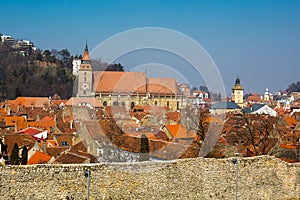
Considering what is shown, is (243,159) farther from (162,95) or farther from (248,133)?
(162,95)

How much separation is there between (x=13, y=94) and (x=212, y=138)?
2717 inches

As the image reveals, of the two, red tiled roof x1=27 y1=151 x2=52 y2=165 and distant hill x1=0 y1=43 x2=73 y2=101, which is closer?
red tiled roof x1=27 y1=151 x2=52 y2=165

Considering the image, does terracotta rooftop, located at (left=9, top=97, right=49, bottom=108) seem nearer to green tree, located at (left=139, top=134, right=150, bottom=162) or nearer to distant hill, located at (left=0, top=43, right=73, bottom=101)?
distant hill, located at (left=0, top=43, right=73, bottom=101)

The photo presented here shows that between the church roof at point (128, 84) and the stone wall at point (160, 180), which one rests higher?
the church roof at point (128, 84)

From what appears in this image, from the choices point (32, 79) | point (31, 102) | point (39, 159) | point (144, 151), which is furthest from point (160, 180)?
point (32, 79)

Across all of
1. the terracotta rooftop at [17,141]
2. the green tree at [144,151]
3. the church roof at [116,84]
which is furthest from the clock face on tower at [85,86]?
the green tree at [144,151]

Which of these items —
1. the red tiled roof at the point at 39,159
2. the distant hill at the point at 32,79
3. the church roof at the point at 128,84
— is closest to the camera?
the red tiled roof at the point at 39,159

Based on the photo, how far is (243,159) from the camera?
11477 mm

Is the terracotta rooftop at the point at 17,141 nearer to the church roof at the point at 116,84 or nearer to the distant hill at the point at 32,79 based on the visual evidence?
the church roof at the point at 116,84

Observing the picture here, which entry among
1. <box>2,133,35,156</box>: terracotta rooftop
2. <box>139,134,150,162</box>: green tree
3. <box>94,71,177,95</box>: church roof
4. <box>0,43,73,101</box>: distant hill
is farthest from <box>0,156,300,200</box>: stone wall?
<box>0,43,73,101</box>: distant hill

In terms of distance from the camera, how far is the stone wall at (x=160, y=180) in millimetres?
9016

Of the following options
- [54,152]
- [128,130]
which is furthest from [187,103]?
[54,152]

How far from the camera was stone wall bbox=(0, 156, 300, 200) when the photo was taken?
902 centimetres

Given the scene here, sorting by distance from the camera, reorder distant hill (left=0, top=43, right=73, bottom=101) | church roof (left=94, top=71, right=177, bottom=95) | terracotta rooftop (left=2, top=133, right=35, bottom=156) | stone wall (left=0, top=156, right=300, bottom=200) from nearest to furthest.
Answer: stone wall (left=0, top=156, right=300, bottom=200) → terracotta rooftop (left=2, top=133, right=35, bottom=156) → church roof (left=94, top=71, right=177, bottom=95) → distant hill (left=0, top=43, right=73, bottom=101)
